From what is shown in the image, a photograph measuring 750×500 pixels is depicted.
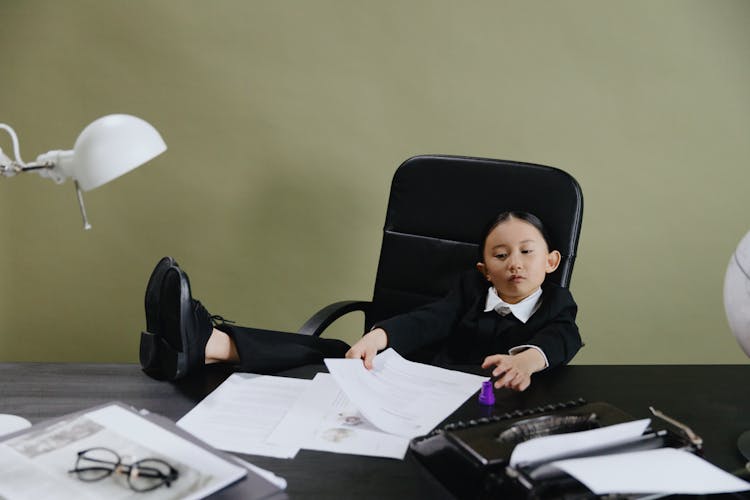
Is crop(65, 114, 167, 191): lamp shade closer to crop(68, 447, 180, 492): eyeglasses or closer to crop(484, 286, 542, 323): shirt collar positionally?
crop(68, 447, 180, 492): eyeglasses

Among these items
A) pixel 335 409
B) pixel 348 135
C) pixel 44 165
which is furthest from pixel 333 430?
pixel 348 135

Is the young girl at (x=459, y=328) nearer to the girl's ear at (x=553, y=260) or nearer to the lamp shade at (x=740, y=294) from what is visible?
the girl's ear at (x=553, y=260)

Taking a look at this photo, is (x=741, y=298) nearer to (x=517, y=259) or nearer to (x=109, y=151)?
(x=517, y=259)

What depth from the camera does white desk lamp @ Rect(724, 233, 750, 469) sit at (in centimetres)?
97

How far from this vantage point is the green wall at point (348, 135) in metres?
2.28

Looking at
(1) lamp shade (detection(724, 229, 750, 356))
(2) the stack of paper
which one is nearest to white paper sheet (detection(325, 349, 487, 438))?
(2) the stack of paper

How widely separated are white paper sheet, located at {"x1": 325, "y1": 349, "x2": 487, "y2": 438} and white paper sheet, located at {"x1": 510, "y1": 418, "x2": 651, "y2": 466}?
275 mm

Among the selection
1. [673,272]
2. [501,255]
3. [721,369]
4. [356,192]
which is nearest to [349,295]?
[356,192]

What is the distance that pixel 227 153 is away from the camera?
2.38 metres

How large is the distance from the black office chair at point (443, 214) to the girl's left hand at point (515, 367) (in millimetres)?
470

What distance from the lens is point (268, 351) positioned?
1310mm

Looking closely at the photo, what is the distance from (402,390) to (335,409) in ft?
0.46

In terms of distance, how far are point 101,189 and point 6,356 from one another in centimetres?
73

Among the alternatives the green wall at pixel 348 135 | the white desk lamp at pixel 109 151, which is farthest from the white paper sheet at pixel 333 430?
the green wall at pixel 348 135
